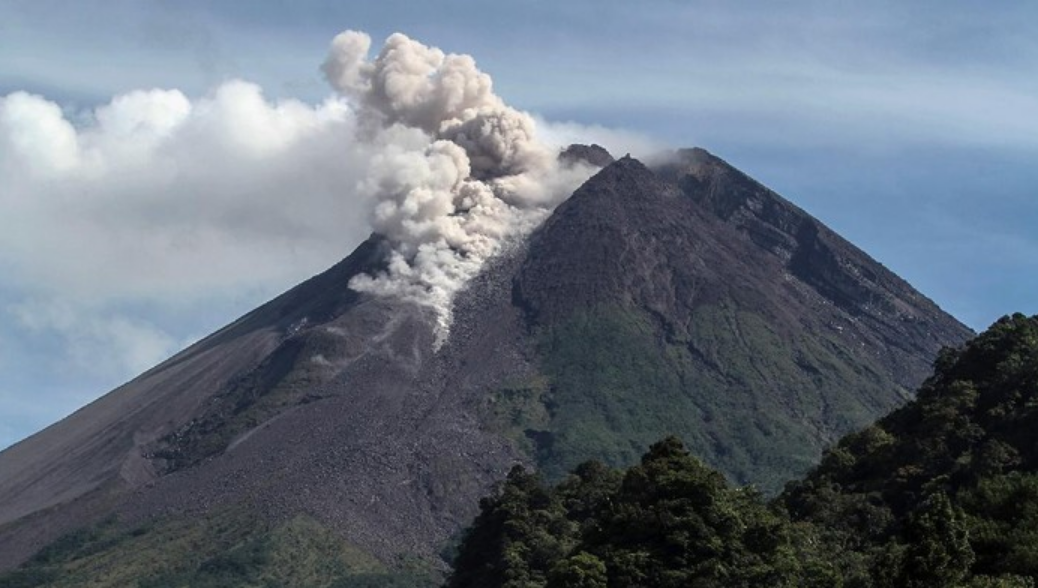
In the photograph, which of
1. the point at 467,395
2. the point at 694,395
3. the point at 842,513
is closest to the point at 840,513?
the point at 842,513

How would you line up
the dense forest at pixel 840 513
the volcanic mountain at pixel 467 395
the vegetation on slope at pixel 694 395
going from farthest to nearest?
the vegetation on slope at pixel 694 395
the volcanic mountain at pixel 467 395
the dense forest at pixel 840 513

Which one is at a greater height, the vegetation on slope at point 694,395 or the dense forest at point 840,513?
the vegetation on slope at point 694,395

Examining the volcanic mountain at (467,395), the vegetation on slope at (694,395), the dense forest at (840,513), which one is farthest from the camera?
the vegetation on slope at (694,395)

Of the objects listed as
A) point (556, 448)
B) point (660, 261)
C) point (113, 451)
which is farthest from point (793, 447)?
point (113, 451)

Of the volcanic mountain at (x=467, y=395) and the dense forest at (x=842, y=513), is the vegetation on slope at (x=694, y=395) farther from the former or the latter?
the dense forest at (x=842, y=513)

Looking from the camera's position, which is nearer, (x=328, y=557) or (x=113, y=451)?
(x=328, y=557)

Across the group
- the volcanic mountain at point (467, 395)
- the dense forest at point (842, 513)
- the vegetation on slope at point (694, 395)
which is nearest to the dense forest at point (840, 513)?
the dense forest at point (842, 513)

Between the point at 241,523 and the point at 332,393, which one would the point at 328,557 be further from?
the point at 332,393
